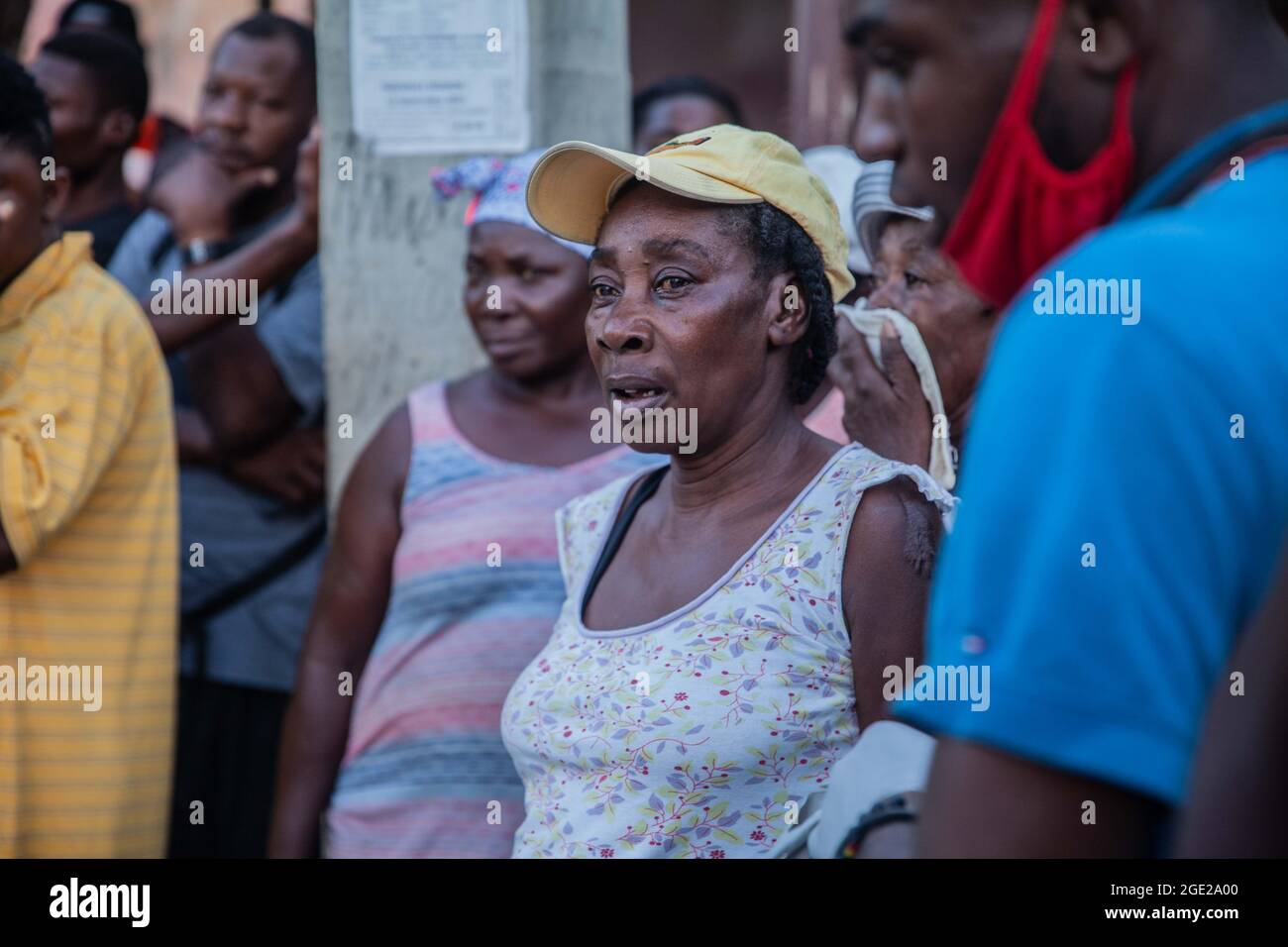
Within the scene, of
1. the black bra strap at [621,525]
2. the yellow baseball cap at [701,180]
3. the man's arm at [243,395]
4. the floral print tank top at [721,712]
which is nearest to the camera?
the floral print tank top at [721,712]

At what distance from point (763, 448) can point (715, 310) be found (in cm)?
25

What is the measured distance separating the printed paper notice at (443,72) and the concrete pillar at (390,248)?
6 centimetres

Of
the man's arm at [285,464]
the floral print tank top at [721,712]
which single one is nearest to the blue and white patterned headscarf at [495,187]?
the man's arm at [285,464]

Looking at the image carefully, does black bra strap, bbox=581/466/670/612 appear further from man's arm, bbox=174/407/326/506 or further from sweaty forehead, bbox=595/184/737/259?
man's arm, bbox=174/407/326/506

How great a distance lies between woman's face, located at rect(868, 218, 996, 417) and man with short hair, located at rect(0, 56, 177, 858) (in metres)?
1.69

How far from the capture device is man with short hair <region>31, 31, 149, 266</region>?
4.65 meters

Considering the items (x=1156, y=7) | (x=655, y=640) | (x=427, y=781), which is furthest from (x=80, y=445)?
(x=1156, y=7)

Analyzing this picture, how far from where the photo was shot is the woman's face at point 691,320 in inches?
95.4

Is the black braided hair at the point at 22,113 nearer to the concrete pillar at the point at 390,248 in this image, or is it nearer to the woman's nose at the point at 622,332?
the concrete pillar at the point at 390,248

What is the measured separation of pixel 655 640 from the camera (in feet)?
7.52

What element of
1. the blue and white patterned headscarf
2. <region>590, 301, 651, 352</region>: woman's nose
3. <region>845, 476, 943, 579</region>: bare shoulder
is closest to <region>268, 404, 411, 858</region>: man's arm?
the blue and white patterned headscarf

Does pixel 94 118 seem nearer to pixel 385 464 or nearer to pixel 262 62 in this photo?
pixel 262 62

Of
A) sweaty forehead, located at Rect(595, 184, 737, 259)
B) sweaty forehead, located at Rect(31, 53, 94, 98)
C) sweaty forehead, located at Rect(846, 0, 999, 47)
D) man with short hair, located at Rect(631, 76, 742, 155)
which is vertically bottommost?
sweaty forehead, located at Rect(595, 184, 737, 259)

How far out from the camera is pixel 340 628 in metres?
3.46
